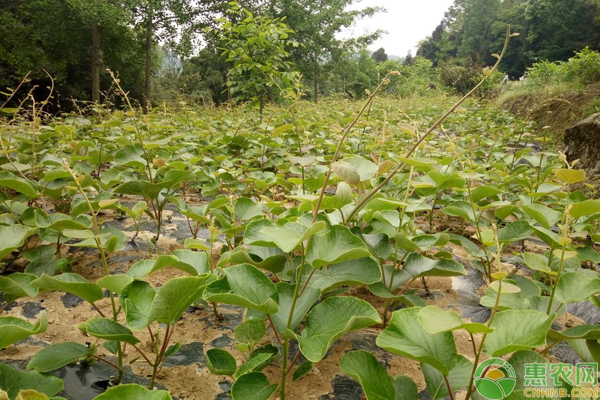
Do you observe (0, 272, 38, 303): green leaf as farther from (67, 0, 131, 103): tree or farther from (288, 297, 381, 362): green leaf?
(67, 0, 131, 103): tree

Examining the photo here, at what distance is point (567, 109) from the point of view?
6.19 meters

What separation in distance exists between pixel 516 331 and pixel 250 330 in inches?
20.3

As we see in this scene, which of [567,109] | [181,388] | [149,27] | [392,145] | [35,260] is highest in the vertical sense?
[149,27]

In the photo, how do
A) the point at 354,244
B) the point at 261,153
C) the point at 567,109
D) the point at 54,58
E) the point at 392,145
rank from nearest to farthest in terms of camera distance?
the point at 354,244 < the point at 261,153 < the point at 392,145 < the point at 567,109 < the point at 54,58

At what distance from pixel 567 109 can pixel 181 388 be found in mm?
7372

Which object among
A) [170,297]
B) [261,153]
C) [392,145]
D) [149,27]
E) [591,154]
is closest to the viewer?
[170,297]

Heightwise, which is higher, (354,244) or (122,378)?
(354,244)

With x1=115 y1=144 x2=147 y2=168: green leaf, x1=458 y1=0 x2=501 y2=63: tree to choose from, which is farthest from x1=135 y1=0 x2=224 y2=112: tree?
x1=458 y1=0 x2=501 y2=63: tree

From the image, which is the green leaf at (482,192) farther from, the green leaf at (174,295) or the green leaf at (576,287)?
the green leaf at (174,295)

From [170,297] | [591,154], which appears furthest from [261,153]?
[591,154]

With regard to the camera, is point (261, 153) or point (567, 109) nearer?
point (261, 153)

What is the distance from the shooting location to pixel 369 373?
26.5 inches

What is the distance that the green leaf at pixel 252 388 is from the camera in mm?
711

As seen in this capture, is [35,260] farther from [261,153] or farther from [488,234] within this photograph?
[261,153]
